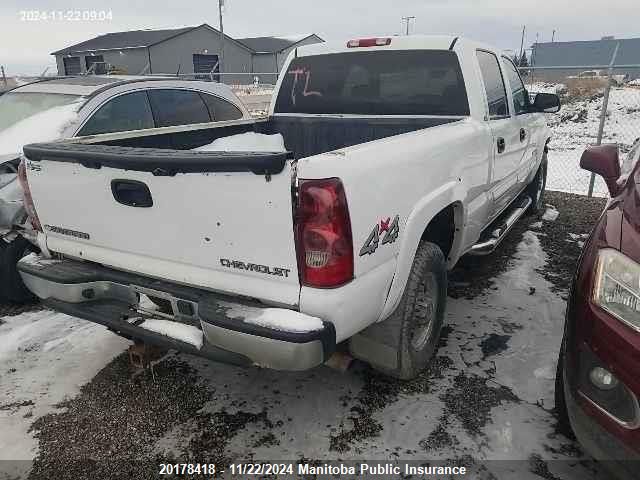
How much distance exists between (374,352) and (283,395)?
669mm

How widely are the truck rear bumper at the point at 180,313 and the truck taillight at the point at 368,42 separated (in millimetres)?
2729

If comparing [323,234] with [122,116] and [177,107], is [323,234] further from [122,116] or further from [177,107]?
[177,107]

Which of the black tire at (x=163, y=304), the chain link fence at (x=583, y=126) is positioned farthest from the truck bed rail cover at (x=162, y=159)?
the chain link fence at (x=583, y=126)

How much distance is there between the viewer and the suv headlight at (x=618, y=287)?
1849mm

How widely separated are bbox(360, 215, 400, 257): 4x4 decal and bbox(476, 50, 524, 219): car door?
1.81 meters

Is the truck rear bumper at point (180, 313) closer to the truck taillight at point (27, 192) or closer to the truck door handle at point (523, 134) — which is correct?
the truck taillight at point (27, 192)

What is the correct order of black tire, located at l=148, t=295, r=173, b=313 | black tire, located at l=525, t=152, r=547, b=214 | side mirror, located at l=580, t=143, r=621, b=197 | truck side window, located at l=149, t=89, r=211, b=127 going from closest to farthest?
black tire, located at l=148, t=295, r=173, b=313, side mirror, located at l=580, t=143, r=621, b=197, truck side window, located at l=149, t=89, r=211, b=127, black tire, located at l=525, t=152, r=547, b=214

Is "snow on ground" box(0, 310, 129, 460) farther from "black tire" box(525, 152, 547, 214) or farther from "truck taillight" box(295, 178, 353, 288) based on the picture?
"black tire" box(525, 152, 547, 214)

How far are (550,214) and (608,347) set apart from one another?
5561mm

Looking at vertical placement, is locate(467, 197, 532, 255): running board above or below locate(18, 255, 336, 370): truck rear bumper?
below

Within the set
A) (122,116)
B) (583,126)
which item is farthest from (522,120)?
(583,126)

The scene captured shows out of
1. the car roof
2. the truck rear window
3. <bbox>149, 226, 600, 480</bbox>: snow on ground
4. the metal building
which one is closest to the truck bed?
the truck rear window

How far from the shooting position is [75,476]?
237cm

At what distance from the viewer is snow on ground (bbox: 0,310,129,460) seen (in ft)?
8.94
